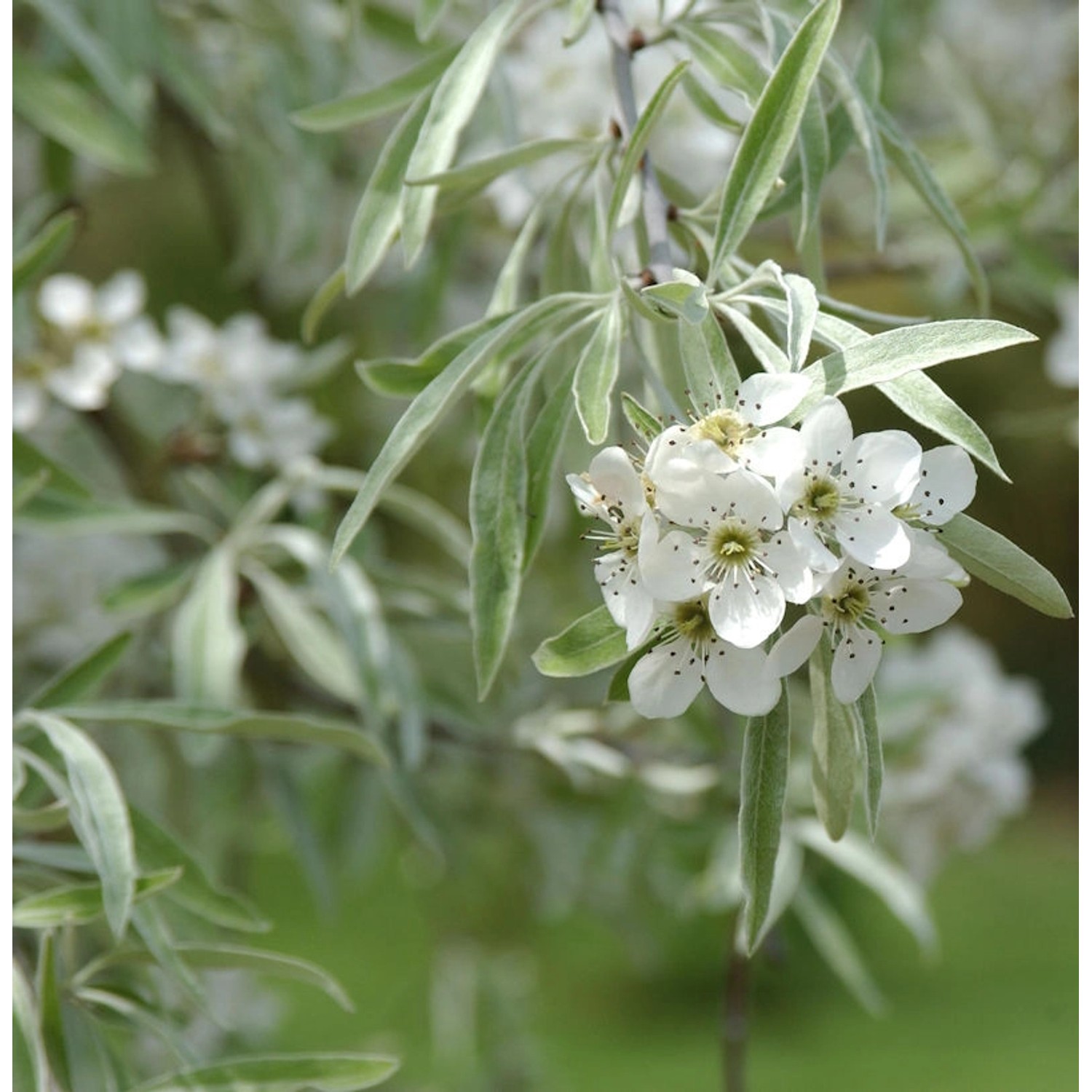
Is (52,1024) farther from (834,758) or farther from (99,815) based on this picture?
(834,758)

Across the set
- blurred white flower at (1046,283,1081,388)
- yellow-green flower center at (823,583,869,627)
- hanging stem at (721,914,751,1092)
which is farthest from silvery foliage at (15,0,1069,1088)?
blurred white flower at (1046,283,1081,388)

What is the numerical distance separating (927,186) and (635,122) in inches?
6.3

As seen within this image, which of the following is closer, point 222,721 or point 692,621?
point 692,621

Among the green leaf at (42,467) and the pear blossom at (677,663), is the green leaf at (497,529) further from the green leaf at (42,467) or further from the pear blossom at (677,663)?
the green leaf at (42,467)

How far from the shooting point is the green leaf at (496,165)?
2.48ft

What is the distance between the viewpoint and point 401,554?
3258 mm

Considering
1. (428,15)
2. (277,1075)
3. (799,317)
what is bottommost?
(277,1075)

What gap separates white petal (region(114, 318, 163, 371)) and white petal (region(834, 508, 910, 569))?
0.94 meters

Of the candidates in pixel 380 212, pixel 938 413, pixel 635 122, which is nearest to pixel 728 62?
pixel 635 122

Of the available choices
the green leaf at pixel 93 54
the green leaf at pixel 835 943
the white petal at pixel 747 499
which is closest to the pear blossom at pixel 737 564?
the white petal at pixel 747 499

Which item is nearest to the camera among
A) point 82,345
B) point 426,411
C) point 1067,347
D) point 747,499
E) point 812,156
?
point 747,499

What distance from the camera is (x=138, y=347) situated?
4.50 ft

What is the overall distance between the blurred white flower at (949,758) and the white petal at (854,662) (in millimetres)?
980

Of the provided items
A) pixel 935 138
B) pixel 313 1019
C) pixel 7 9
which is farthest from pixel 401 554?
pixel 7 9
